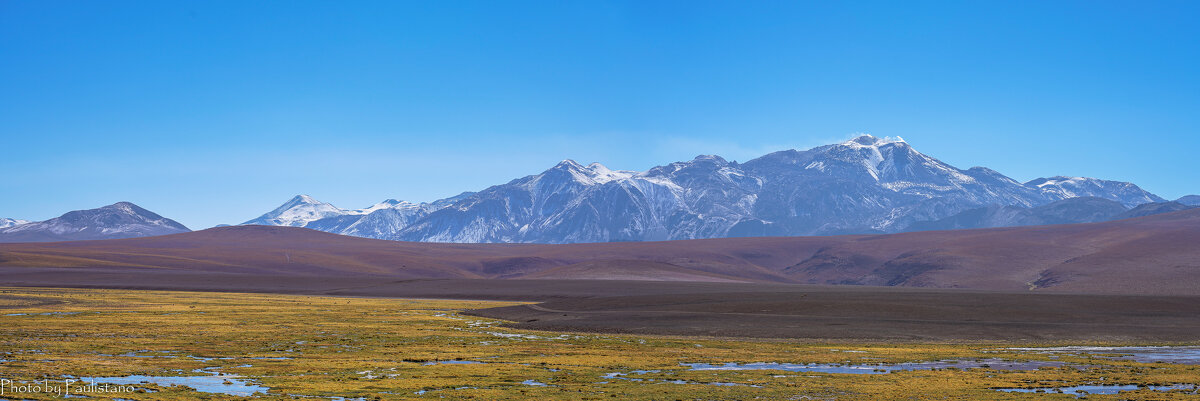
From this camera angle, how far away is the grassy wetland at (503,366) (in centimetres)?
3525

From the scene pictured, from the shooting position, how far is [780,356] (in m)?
51.9

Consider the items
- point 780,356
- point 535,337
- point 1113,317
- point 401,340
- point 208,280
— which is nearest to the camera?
point 780,356

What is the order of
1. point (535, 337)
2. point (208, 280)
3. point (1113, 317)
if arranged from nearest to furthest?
point (535, 337)
point (1113, 317)
point (208, 280)

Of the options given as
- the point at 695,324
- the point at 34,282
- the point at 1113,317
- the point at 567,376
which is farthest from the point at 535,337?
the point at 34,282

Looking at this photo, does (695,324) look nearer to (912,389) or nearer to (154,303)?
(912,389)

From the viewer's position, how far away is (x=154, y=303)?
104500 mm

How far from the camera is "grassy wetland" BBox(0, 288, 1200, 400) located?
35250 mm

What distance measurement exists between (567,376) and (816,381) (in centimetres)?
1046

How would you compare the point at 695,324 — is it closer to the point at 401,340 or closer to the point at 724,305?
the point at 724,305

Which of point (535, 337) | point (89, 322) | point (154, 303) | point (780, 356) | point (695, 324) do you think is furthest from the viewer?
point (154, 303)

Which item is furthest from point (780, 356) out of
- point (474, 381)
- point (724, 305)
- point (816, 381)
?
point (724, 305)

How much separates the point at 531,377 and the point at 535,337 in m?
24.5

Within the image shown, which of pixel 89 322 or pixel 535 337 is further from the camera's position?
pixel 89 322

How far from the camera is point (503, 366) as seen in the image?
148 ft
